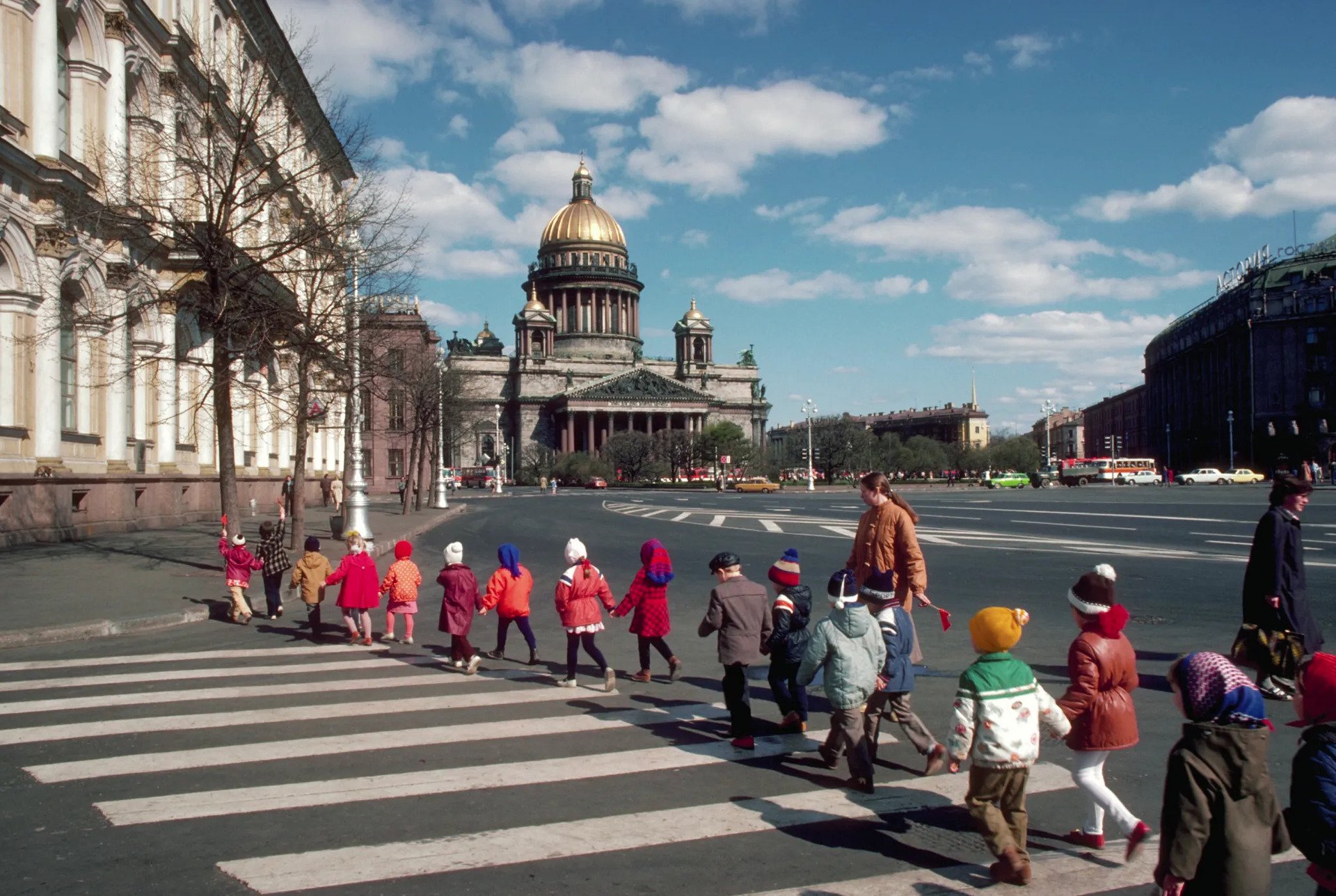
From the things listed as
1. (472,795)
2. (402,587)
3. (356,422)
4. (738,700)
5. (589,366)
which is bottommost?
(472,795)

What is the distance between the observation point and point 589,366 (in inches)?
5039

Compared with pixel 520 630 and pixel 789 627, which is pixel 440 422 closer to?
pixel 520 630

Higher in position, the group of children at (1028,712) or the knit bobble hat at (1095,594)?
the knit bobble hat at (1095,594)

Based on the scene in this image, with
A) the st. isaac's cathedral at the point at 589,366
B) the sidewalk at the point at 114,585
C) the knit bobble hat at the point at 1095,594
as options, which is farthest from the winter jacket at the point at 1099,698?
the st. isaac's cathedral at the point at 589,366

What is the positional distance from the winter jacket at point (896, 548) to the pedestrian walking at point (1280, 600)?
2502 millimetres

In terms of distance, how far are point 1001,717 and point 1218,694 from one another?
3.83 ft

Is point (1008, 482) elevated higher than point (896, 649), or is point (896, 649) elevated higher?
point (896, 649)

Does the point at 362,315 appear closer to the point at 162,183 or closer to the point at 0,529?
the point at 162,183

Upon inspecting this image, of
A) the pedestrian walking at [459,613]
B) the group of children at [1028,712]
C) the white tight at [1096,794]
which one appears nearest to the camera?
the group of children at [1028,712]

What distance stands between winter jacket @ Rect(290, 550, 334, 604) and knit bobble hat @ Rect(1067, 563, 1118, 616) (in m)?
8.24

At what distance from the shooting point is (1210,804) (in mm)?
3314

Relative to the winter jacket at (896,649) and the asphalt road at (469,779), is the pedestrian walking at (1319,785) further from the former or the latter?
the winter jacket at (896,649)

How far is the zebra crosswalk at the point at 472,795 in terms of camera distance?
175 inches

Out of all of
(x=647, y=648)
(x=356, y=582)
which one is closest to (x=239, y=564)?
(x=356, y=582)
